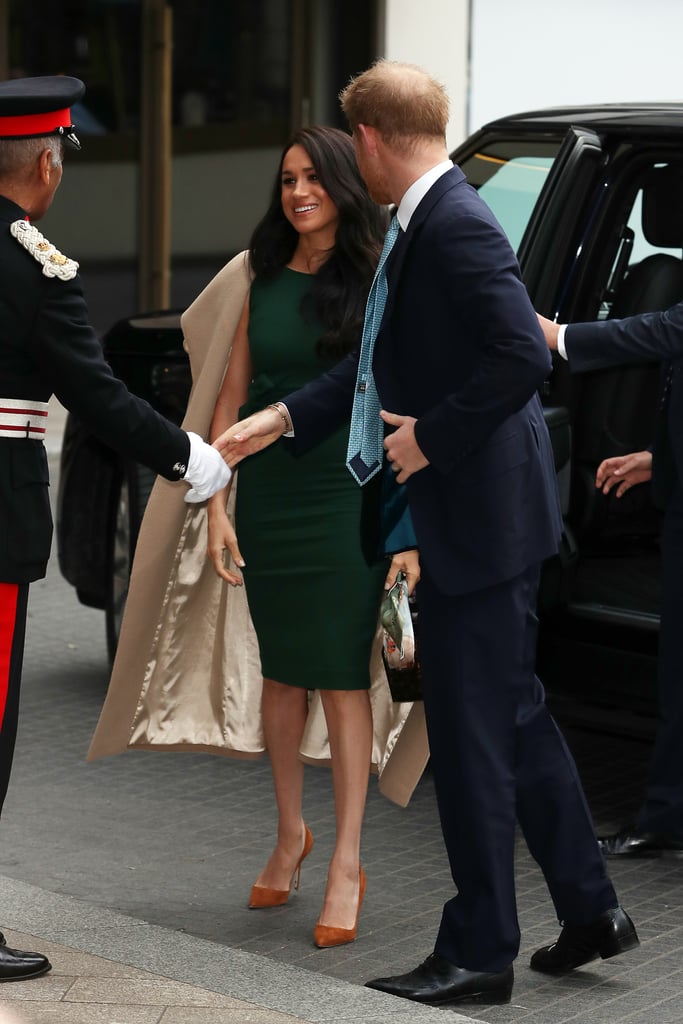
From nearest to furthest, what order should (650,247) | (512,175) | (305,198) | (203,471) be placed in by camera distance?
(203,471)
(305,198)
(512,175)
(650,247)

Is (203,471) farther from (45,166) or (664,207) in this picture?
(664,207)

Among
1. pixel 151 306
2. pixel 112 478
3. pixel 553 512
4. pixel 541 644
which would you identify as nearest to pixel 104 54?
pixel 151 306

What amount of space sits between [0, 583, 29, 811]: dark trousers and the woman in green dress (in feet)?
2.40

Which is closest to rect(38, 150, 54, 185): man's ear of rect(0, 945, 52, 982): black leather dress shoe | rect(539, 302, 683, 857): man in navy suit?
rect(0, 945, 52, 982): black leather dress shoe

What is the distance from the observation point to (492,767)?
12.6 ft

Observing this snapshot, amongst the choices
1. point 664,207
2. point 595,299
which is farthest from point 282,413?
point 664,207

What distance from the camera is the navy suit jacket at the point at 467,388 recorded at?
360cm

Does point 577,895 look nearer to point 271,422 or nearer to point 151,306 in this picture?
point 271,422

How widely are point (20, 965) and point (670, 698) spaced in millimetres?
1914

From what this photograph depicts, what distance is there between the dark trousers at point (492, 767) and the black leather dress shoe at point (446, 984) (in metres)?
0.02

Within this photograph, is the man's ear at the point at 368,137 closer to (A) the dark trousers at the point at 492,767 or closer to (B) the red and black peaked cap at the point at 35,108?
(B) the red and black peaked cap at the point at 35,108

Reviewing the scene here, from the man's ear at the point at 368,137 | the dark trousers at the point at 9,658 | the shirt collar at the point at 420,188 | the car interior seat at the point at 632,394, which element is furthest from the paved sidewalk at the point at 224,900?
the man's ear at the point at 368,137

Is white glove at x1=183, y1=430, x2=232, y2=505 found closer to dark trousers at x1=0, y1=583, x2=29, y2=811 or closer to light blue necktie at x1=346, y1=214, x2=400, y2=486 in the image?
light blue necktie at x1=346, y1=214, x2=400, y2=486

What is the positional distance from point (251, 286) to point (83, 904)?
1.50 metres
